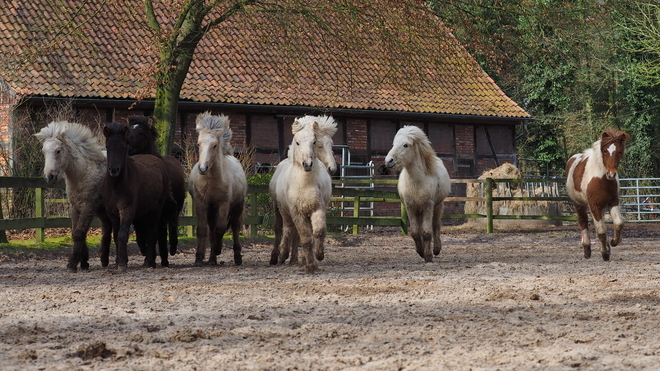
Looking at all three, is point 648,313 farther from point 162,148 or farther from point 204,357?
point 162,148

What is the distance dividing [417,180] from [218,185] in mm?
2723

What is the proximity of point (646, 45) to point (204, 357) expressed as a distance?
770 inches

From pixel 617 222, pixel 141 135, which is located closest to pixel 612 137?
pixel 617 222

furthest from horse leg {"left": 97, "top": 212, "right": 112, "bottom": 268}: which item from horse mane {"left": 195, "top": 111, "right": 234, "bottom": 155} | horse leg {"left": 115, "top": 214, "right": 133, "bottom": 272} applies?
horse mane {"left": 195, "top": 111, "right": 234, "bottom": 155}

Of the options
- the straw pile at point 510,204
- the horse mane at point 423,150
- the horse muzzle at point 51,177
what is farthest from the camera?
the straw pile at point 510,204

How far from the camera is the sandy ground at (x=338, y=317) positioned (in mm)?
5312

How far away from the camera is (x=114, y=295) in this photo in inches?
328

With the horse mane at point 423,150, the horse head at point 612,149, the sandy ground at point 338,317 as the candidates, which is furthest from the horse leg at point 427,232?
Result: the horse head at point 612,149

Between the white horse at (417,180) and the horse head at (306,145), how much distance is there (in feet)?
5.97

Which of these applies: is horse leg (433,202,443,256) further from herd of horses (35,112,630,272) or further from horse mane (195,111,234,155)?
horse mane (195,111,234,155)

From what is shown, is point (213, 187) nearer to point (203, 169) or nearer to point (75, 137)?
point (203, 169)

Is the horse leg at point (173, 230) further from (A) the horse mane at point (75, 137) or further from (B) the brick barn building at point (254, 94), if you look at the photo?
(B) the brick barn building at point (254, 94)

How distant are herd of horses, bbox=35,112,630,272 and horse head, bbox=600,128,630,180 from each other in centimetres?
1

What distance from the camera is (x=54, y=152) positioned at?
11.2 meters
